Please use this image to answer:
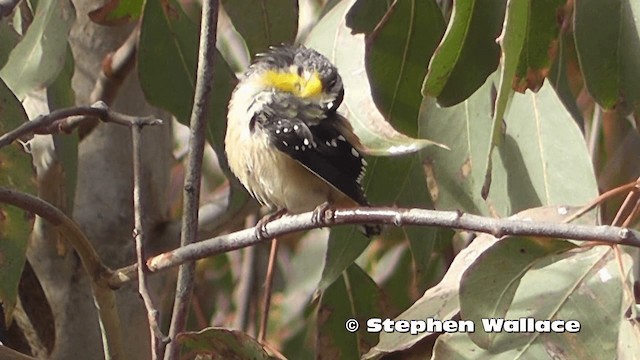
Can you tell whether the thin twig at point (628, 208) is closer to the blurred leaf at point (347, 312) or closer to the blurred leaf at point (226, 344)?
the blurred leaf at point (226, 344)

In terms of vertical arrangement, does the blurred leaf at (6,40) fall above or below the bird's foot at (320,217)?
above

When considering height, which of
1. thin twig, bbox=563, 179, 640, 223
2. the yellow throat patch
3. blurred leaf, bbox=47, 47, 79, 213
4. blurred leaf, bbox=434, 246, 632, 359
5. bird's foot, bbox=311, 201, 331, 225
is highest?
blurred leaf, bbox=47, 47, 79, 213

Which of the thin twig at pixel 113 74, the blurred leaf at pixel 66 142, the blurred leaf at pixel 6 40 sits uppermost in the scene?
the blurred leaf at pixel 6 40

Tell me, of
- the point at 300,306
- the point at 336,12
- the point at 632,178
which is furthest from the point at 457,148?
the point at 300,306

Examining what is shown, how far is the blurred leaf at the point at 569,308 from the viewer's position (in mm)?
1384

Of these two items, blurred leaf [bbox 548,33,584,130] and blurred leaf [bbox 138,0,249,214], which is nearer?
blurred leaf [bbox 138,0,249,214]

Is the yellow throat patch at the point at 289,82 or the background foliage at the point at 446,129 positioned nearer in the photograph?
the background foliage at the point at 446,129

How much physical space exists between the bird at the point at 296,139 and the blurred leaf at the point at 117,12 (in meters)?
0.27

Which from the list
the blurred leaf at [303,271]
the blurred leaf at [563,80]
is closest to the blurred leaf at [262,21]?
the blurred leaf at [563,80]

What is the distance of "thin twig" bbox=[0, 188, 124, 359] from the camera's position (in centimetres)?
125

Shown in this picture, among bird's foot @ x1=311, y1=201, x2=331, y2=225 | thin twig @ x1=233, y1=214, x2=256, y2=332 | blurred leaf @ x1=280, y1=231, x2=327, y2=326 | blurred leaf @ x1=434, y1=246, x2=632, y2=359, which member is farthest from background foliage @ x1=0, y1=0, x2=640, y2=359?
blurred leaf @ x1=280, y1=231, x2=327, y2=326

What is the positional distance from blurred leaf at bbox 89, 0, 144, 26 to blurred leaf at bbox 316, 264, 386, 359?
1.89 ft

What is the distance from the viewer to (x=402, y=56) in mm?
1840

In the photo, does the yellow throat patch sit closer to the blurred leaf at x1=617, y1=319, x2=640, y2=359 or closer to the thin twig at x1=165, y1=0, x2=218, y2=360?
the thin twig at x1=165, y1=0, x2=218, y2=360
